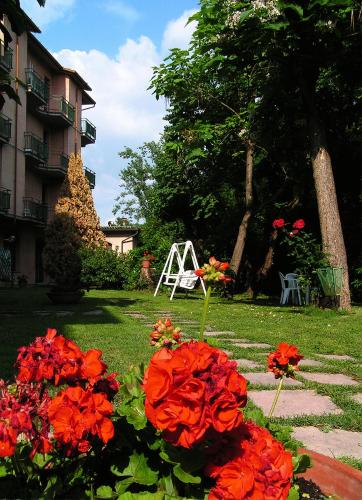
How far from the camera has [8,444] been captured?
3.21 feet

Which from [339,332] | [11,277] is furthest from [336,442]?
[11,277]

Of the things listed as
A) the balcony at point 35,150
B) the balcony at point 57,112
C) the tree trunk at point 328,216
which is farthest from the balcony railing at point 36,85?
the tree trunk at point 328,216

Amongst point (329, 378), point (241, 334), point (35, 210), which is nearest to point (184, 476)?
point (329, 378)

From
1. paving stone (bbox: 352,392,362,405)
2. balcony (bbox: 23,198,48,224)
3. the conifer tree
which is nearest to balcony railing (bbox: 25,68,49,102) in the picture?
the conifer tree

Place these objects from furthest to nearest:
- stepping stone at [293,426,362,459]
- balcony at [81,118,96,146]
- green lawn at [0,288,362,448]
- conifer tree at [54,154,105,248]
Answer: balcony at [81,118,96,146] < conifer tree at [54,154,105,248] < green lawn at [0,288,362,448] < stepping stone at [293,426,362,459]

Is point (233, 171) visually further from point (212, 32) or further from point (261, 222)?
point (212, 32)

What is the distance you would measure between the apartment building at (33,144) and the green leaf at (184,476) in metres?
22.1

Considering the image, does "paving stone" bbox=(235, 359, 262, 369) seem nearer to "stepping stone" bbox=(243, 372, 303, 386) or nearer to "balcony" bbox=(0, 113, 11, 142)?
"stepping stone" bbox=(243, 372, 303, 386)

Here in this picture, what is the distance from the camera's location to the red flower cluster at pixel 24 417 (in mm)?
979

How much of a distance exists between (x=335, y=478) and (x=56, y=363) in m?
0.86

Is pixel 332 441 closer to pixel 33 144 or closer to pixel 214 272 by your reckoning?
pixel 214 272

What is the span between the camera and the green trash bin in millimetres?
9422

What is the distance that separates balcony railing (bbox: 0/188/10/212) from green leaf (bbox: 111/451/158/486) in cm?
2212

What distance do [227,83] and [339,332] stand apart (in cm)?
1057
